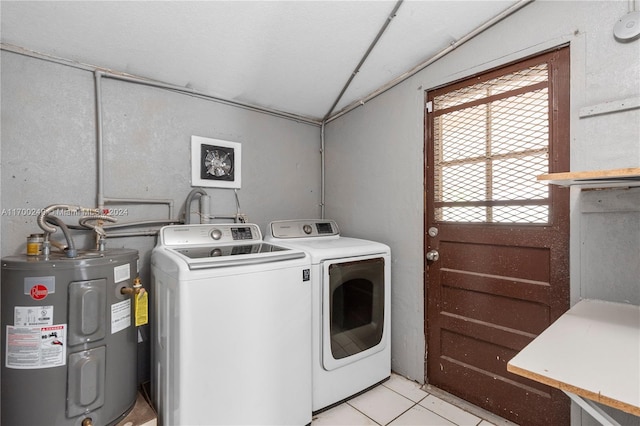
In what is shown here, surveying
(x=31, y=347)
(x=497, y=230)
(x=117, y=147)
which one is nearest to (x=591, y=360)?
(x=497, y=230)

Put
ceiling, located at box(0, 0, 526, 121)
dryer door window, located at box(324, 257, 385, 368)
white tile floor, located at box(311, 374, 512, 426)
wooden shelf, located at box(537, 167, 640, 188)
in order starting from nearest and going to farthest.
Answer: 1. wooden shelf, located at box(537, 167, 640, 188)
2. ceiling, located at box(0, 0, 526, 121)
3. white tile floor, located at box(311, 374, 512, 426)
4. dryer door window, located at box(324, 257, 385, 368)

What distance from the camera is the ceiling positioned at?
4.99 ft

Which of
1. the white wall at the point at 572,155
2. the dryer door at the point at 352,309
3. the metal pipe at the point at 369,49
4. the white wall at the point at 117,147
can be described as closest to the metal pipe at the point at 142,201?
the white wall at the point at 117,147

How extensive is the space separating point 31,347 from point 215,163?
1.44m

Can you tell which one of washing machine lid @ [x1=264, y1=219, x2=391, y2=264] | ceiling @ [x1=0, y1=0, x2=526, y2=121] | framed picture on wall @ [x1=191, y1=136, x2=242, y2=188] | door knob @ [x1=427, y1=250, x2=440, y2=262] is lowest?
door knob @ [x1=427, y1=250, x2=440, y2=262]

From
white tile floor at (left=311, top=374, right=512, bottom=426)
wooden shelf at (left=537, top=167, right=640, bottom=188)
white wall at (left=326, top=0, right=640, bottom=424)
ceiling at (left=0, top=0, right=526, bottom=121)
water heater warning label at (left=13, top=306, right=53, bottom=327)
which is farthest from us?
white tile floor at (left=311, top=374, right=512, bottom=426)

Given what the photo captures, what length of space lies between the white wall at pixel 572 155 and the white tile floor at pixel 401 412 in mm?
214

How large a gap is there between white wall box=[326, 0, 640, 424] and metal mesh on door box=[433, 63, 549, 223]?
0.41 feet

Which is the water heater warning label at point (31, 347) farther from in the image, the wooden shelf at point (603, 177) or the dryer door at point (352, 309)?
the wooden shelf at point (603, 177)

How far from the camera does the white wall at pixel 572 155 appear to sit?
1400mm

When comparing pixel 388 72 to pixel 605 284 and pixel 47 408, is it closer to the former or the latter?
pixel 605 284

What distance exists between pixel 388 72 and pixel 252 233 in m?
1.56

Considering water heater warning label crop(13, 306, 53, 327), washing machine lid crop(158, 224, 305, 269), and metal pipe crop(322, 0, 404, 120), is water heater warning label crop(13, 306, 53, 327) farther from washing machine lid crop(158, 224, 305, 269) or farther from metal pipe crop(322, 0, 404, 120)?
metal pipe crop(322, 0, 404, 120)

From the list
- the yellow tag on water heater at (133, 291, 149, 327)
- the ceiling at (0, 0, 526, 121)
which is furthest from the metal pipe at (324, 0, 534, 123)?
the yellow tag on water heater at (133, 291, 149, 327)
